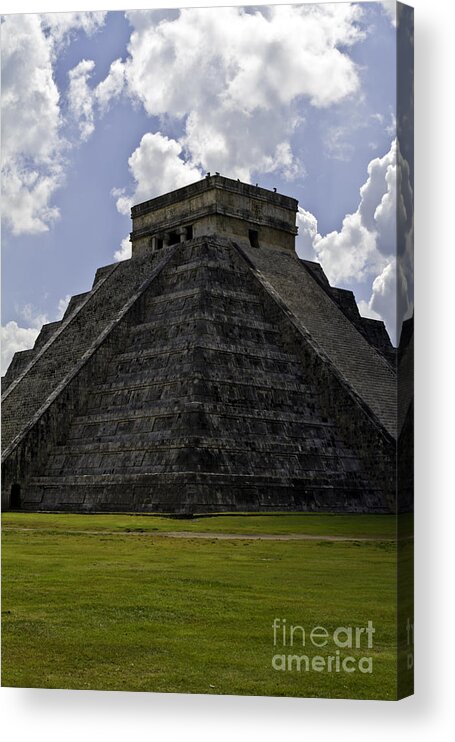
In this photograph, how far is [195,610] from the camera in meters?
11.7

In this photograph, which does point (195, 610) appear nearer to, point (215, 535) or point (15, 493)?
point (215, 535)

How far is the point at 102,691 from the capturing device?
11.6 metres

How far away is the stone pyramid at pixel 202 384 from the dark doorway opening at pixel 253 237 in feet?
0.26

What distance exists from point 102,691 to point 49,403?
48.4 feet

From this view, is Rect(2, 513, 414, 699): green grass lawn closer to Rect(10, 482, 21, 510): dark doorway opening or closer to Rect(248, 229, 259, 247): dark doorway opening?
Rect(10, 482, 21, 510): dark doorway opening

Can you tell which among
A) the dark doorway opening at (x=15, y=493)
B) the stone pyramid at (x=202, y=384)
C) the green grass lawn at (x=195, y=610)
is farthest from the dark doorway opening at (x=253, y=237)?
the green grass lawn at (x=195, y=610)

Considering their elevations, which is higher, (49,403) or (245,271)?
(245,271)

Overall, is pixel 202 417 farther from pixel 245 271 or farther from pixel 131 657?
pixel 131 657

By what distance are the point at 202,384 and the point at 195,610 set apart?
11490mm

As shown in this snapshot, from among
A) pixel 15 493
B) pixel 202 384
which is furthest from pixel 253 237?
pixel 15 493

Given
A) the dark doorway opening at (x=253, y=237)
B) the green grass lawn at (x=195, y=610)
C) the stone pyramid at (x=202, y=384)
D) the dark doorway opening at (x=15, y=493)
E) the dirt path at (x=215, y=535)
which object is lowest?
the green grass lawn at (x=195, y=610)

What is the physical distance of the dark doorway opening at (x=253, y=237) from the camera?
28.8 meters

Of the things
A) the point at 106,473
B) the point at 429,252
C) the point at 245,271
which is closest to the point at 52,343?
the point at 245,271

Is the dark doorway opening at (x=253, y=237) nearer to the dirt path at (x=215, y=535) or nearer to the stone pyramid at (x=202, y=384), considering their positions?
the stone pyramid at (x=202, y=384)
